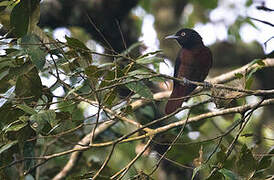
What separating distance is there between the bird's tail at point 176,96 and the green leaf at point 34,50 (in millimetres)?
1262

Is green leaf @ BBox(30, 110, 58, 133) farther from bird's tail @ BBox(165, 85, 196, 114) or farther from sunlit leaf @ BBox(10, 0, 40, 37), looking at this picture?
bird's tail @ BBox(165, 85, 196, 114)

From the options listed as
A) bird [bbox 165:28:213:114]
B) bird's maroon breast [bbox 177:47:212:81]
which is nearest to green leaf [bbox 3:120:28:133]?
bird [bbox 165:28:213:114]

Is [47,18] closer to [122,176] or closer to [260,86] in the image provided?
[260,86]

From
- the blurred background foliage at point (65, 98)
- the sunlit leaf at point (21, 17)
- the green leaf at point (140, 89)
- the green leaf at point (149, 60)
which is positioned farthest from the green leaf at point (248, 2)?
the sunlit leaf at point (21, 17)

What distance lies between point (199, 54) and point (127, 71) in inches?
67.1

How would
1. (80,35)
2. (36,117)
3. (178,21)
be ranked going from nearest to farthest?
(36,117)
(80,35)
(178,21)

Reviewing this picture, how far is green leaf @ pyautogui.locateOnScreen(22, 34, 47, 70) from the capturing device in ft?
7.92

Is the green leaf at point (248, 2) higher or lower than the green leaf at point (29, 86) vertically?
higher

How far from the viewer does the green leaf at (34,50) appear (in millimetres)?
2414

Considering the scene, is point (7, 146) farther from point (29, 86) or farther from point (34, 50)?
point (34, 50)

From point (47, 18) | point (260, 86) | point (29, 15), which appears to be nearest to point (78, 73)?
point (29, 15)

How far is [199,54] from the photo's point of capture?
4289mm

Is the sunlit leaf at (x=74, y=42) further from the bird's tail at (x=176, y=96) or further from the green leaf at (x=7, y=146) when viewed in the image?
the bird's tail at (x=176, y=96)

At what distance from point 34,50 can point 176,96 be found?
167 centimetres
